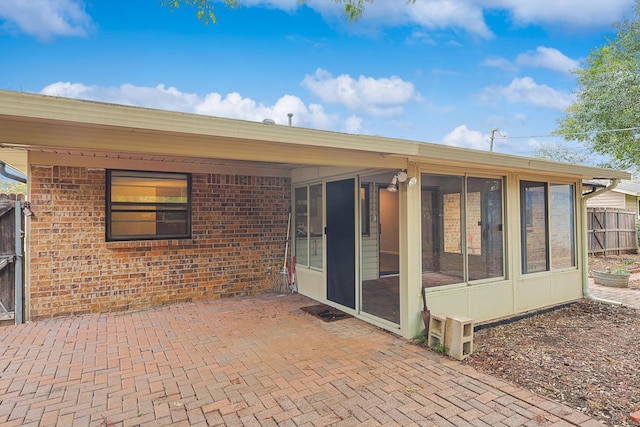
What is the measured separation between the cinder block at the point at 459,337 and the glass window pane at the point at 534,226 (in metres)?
2.10

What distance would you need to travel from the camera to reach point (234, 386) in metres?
2.90

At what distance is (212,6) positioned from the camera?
12.2 ft

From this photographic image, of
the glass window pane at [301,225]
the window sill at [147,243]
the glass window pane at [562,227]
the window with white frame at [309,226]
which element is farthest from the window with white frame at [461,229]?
the window sill at [147,243]

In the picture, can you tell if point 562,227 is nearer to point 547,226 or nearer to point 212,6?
point 547,226

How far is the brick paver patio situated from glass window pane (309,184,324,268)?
1.47 meters

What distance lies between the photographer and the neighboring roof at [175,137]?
2.15 metres

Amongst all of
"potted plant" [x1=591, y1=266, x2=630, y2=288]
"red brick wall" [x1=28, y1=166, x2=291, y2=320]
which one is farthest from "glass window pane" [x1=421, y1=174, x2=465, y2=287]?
"potted plant" [x1=591, y1=266, x2=630, y2=288]

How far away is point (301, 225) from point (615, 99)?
1190cm

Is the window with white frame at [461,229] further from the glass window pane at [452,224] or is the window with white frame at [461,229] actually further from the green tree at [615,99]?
the green tree at [615,99]

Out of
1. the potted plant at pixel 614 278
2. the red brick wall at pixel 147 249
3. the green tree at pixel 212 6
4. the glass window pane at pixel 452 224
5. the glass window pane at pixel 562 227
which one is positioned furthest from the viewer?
the potted plant at pixel 614 278

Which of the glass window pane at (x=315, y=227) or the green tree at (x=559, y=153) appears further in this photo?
the green tree at (x=559, y=153)

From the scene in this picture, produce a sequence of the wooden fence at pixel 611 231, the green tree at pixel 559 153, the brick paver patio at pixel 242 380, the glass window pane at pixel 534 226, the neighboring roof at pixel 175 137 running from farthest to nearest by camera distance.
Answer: the green tree at pixel 559 153 → the wooden fence at pixel 611 231 → the glass window pane at pixel 534 226 → the brick paver patio at pixel 242 380 → the neighboring roof at pixel 175 137

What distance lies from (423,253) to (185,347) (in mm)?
2887

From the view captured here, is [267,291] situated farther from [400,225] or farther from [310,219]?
[400,225]
